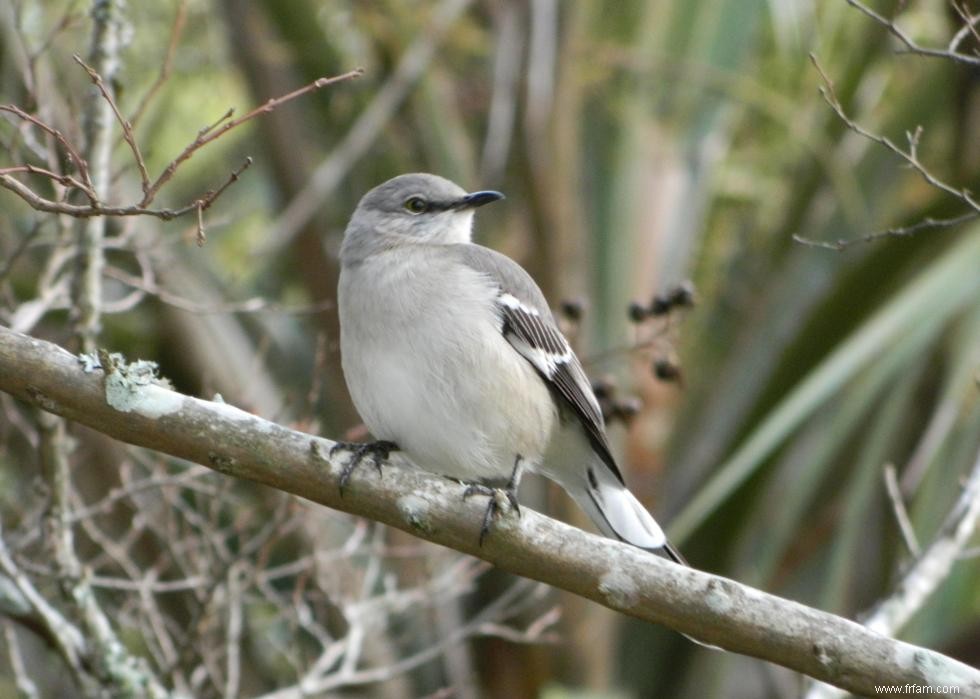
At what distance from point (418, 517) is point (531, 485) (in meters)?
3.20

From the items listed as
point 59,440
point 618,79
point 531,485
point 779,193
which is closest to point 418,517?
point 59,440

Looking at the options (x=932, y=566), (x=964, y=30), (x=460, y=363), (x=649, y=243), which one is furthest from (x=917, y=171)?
(x=649, y=243)

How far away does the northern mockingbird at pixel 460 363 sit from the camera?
395 cm

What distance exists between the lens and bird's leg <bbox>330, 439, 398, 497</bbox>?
3043mm

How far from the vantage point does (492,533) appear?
9.84 feet

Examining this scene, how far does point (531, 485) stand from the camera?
245 inches

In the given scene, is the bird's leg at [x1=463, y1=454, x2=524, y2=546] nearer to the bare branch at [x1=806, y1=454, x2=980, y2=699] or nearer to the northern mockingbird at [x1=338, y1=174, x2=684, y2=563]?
the northern mockingbird at [x1=338, y1=174, x2=684, y2=563]

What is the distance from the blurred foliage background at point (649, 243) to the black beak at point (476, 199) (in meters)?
0.71

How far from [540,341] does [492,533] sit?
1369 mm

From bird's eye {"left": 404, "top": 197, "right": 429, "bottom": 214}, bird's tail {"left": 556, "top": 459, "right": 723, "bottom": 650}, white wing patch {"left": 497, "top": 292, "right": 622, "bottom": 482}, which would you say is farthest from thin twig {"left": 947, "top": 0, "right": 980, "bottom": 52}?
bird's eye {"left": 404, "top": 197, "right": 429, "bottom": 214}

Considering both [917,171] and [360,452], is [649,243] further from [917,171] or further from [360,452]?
[917,171]

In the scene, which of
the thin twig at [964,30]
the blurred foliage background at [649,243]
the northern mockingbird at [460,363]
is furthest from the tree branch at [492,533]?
the blurred foliage background at [649,243]

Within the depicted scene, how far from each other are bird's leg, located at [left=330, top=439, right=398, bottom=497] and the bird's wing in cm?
56

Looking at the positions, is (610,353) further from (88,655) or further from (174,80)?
(174,80)
